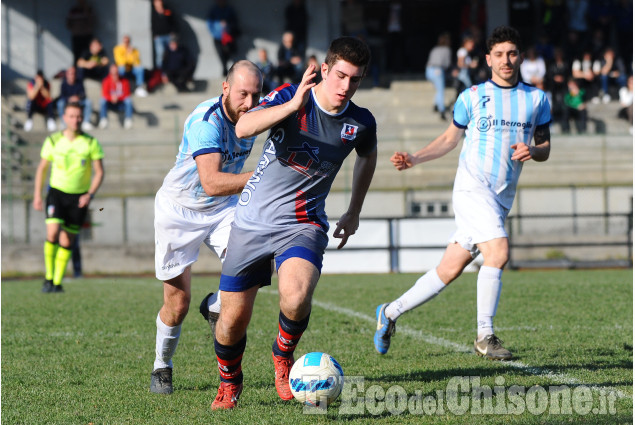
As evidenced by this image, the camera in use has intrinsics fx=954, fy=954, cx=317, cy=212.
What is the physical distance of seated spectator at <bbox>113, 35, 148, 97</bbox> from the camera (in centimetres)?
2325

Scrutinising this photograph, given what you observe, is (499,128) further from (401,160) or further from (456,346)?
(456,346)

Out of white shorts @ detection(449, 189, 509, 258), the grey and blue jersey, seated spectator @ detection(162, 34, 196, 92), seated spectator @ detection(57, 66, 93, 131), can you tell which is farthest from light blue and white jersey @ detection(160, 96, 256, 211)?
seated spectator @ detection(162, 34, 196, 92)

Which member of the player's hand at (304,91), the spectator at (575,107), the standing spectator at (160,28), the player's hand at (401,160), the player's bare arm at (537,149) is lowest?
the player's hand at (401,160)

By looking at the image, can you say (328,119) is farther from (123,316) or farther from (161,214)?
(123,316)

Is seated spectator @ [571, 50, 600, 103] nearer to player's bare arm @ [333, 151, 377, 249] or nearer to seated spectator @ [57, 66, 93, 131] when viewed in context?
seated spectator @ [57, 66, 93, 131]

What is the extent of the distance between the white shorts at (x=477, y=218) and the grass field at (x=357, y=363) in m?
0.83

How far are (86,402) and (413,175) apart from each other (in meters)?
15.6

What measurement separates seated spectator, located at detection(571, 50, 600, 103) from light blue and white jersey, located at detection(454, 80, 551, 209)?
1671cm

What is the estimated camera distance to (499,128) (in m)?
7.04

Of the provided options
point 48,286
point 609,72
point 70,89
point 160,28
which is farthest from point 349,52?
point 609,72

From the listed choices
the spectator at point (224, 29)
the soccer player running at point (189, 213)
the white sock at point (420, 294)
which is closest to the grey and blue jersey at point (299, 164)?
the soccer player running at point (189, 213)

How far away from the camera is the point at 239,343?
522cm

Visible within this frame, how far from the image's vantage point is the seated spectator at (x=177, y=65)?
2334 centimetres

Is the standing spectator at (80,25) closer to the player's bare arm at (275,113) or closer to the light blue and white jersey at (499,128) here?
the light blue and white jersey at (499,128)
